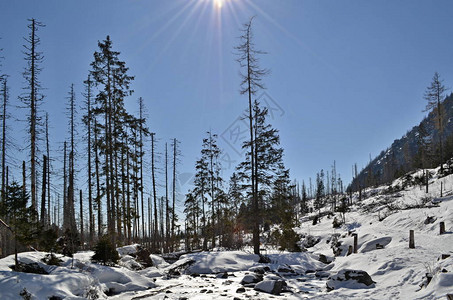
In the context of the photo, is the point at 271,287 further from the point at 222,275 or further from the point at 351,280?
the point at 222,275

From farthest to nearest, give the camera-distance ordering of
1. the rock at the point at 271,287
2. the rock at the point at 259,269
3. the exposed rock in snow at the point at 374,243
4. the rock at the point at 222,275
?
1. the exposed rock in snow at the point at 374,243
2. the rock at the point at 259,269
3. the rock at the point at 222,275
4. the rock at the point at 271,287

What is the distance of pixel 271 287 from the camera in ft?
32.1

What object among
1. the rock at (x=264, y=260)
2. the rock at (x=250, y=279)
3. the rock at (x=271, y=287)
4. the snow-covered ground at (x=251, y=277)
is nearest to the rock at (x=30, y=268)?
the snow-covered ground at (x=251, y=277)

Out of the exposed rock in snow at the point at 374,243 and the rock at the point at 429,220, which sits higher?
the rock at the point at 429,220

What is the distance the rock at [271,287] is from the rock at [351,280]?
1.81 metres

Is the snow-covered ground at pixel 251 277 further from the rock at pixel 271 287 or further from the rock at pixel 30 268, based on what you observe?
the rock at pixel 30 268

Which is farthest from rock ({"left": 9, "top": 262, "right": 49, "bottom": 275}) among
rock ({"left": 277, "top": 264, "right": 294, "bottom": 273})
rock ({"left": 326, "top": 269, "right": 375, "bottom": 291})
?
rock ({"left": 277, "top": 264, "right": 294, "bottom": 273})

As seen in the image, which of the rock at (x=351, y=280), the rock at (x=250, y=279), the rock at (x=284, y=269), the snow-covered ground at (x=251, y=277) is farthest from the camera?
the rock at (x=284, y=269)

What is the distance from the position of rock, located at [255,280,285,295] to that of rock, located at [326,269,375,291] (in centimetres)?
181

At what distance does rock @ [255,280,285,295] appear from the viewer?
31.6ft

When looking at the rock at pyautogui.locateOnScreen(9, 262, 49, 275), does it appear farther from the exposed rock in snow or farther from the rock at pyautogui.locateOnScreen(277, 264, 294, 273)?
the exposed rock in snow

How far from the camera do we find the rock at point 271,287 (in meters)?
9.63

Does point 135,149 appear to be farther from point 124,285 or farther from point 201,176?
point 124,285

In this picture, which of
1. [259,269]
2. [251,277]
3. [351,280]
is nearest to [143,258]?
[259,269]
